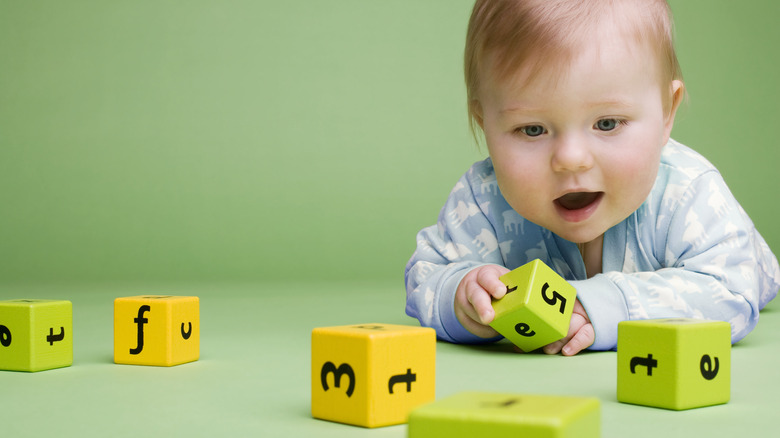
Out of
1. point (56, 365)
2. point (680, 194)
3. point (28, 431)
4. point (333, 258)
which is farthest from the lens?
point (333, 258)

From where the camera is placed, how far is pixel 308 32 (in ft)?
11.4

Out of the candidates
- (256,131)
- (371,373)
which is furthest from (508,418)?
(256,131)

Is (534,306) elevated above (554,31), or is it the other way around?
(554,31)

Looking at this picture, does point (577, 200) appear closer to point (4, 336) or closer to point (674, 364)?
point (674, 364)

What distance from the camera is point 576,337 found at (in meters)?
1.35

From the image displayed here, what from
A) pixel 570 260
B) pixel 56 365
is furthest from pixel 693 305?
pixel 56 365

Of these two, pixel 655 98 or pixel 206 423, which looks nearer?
pixel 206 423

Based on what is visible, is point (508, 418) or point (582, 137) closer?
point (508, 418)

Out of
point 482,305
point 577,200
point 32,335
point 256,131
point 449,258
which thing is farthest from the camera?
point 256,131

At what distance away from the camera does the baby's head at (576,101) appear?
4.50ft

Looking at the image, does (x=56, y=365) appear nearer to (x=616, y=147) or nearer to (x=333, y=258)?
(x=616, y=147)

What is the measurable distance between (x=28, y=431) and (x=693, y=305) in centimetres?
100

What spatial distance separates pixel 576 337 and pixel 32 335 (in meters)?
0.77

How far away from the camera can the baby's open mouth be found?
1488 millimetres
